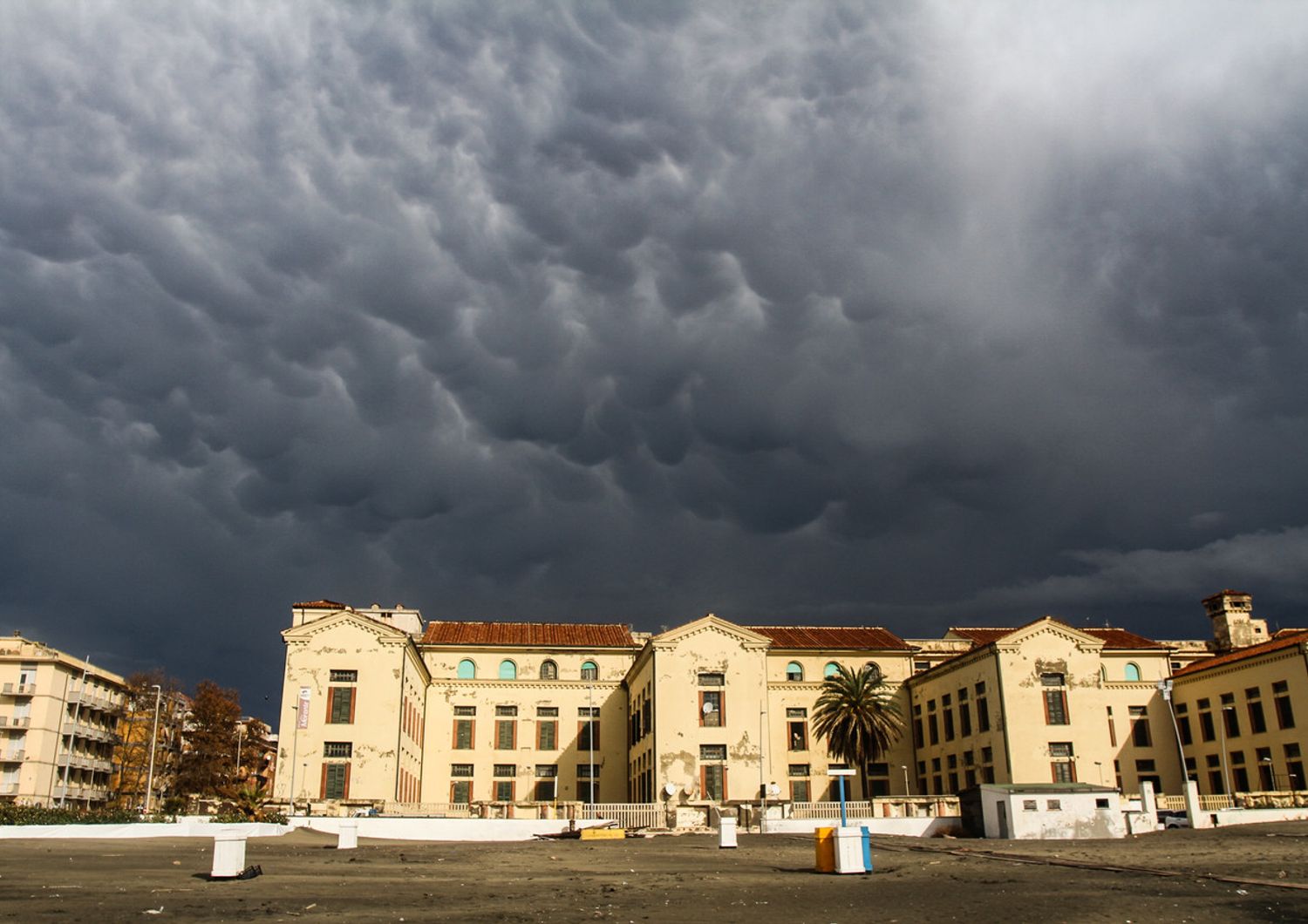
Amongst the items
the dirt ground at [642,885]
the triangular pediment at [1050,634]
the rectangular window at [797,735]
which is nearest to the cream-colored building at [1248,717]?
the triangular pediment at [1050,634]

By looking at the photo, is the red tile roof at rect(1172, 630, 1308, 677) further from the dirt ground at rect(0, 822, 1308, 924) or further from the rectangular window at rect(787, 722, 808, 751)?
the dirt ground at rect(0, 822, 1308, 924)

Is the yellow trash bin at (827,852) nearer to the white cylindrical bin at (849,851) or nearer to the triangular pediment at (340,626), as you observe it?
the white cylindrical bin at (849,851)

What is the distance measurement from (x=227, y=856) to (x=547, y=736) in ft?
174

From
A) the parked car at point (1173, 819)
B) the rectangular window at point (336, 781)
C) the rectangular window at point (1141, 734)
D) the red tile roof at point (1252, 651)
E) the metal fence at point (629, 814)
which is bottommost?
the parked car at point (1173, 819)

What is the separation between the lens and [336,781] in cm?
5831

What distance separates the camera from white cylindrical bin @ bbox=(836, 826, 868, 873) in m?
→ 23.0

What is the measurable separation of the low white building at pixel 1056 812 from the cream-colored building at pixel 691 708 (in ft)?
29.8

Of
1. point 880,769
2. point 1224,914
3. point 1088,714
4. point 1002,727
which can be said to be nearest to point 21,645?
point 880,769

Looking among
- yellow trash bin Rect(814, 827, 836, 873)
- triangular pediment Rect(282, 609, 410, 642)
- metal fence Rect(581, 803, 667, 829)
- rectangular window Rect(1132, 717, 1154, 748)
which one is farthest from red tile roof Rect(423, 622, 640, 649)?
yellow trash bin Rect(814, 827, 836, 873)

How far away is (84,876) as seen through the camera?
21.5 m

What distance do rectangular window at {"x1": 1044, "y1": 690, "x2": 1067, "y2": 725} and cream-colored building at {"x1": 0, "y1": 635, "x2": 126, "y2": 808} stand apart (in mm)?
74196

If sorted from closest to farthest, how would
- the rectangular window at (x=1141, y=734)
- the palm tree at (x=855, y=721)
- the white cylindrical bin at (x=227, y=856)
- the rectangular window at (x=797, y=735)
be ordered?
the white cylindrical bin at (x=227, y=856) → the palm tree at (x=855, y=721) → the rectangular window at (x=1141, y=734) → the rectangular window at (x=797, y=735)

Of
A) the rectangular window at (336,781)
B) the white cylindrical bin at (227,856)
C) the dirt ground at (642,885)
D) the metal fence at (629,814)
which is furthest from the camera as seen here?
the rectangular window at (336,781)

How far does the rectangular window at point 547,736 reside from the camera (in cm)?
7210
